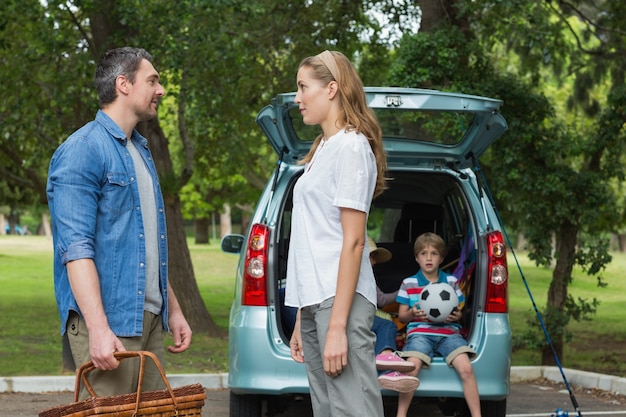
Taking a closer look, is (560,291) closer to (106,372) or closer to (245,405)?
(245,405)

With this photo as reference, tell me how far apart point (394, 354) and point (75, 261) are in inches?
113

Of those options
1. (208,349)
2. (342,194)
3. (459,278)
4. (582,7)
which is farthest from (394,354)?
(582,7)

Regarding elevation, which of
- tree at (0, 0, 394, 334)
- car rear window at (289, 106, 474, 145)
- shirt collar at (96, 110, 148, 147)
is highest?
tree at (0, 0, 394, 334)

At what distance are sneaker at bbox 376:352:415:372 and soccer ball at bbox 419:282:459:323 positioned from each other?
1.63 ft

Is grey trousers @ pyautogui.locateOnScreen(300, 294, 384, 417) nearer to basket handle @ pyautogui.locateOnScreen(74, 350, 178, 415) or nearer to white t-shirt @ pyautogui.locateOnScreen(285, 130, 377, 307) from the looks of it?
white t-shirt @ pyautogui.locateOnScreen(285, 130, 377, 307)

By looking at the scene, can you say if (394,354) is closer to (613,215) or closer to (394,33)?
(613,215)

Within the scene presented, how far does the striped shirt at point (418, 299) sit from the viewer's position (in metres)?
6.20

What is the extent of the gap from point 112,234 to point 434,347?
2.96 metres

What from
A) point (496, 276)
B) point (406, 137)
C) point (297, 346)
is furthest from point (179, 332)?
point (406, 137)

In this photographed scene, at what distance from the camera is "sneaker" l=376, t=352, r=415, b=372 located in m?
5.64

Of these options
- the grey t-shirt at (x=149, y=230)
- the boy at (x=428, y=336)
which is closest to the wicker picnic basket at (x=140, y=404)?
the grey t-shirt at (x=149, y=230)

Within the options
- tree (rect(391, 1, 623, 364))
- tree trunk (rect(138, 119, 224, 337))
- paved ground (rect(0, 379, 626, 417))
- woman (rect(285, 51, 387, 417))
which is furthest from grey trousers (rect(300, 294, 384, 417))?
tree trunk (rect(138, 119, 224, 337))

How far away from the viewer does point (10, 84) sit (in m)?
13.7

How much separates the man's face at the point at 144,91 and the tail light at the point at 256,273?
218 centimetres
